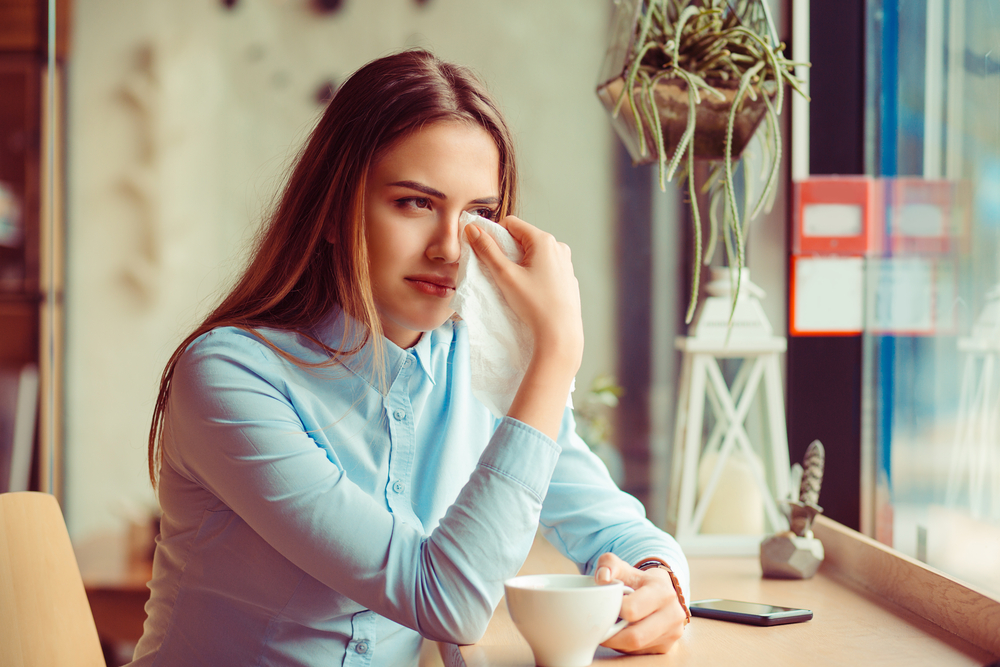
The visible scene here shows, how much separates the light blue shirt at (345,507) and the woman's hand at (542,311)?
0.03 m

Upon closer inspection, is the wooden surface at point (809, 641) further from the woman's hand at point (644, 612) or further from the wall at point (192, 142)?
the wall at point (192, 142)

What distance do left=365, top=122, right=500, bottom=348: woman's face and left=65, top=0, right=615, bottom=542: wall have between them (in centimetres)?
128

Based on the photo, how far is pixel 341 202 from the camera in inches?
38.0

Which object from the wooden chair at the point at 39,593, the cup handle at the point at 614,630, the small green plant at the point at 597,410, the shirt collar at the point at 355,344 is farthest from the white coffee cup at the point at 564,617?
the small green plant at the point at 597,410

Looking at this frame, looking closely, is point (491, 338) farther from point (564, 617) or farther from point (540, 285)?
point (564, 617)

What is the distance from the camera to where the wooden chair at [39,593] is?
84 centimetres

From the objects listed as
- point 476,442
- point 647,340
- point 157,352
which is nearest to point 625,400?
point 647,340

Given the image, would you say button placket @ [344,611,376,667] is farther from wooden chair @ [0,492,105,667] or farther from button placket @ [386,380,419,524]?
wooden chair @ [0,492,105,667]

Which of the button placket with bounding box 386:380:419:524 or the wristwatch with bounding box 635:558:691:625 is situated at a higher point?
the button placket with bounding box 386:380:419:524

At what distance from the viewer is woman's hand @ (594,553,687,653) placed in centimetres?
77

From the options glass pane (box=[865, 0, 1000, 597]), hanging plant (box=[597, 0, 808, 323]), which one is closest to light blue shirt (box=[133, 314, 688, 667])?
hanging plant (box=[597, 0, 808, 323])

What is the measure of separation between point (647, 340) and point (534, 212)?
0.46 metres

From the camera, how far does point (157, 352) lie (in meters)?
2.31

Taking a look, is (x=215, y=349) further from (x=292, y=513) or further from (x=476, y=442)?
(x=476, y=442)
